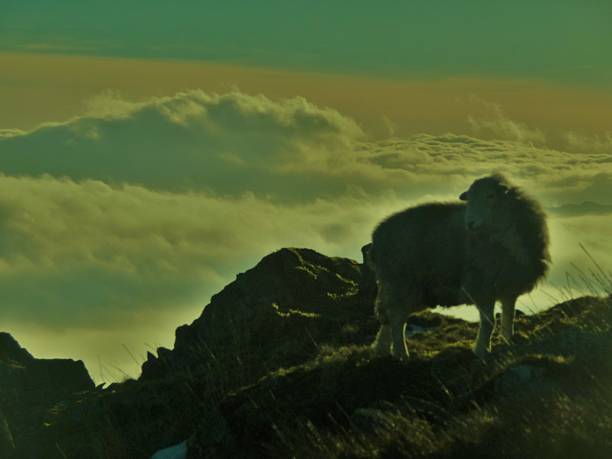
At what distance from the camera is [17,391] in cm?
2912

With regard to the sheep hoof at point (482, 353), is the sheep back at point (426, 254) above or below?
above

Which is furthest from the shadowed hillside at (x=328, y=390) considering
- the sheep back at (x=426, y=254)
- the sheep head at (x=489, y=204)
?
the sheep head at (x=489, y=204)

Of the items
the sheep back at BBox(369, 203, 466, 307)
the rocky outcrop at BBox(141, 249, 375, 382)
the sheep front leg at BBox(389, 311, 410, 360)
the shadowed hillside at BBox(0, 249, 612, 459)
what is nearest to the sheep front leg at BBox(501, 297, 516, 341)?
the shadowed hillside at BBox(0, 249, 612, 459)

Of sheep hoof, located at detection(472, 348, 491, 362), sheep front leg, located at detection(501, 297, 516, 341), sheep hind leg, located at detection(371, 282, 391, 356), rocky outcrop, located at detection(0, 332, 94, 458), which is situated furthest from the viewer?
rocky outcrop, located at detection(0, 332, 94, 458)

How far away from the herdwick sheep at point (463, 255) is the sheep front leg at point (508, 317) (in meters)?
0.02

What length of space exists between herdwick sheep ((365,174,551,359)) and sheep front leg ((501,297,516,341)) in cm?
2

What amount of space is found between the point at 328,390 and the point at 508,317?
428 centimetres

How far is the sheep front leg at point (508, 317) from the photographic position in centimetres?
1806

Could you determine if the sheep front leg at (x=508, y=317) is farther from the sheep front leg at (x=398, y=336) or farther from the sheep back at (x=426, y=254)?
the sheep front leg at (x=398, y=336)

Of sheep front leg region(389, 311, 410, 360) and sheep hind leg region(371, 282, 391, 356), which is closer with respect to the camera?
sheep front leg region(389, 311, 410, 360)

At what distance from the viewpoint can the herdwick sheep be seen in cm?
1823

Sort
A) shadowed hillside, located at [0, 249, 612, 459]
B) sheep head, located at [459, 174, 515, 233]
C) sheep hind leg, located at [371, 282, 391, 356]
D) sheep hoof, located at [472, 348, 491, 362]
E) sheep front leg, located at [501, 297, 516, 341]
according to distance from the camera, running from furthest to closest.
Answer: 1. sheep hind leg, located at [371, 282, 391, 356]
2. sheep head, located at [459, 174, 515, 233]
3. sheep front leg, located at [501, 297, 516, 341]
4. sheep hoof, located at [472, 348, 491, 362]
5. shadowed hillside, located at [0, 249, 612, 459]

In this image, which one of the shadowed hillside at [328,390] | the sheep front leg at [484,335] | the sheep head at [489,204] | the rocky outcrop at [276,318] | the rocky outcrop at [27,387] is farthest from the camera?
the rocky outcrop at [27,387]

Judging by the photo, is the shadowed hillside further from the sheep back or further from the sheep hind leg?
the sheep back
